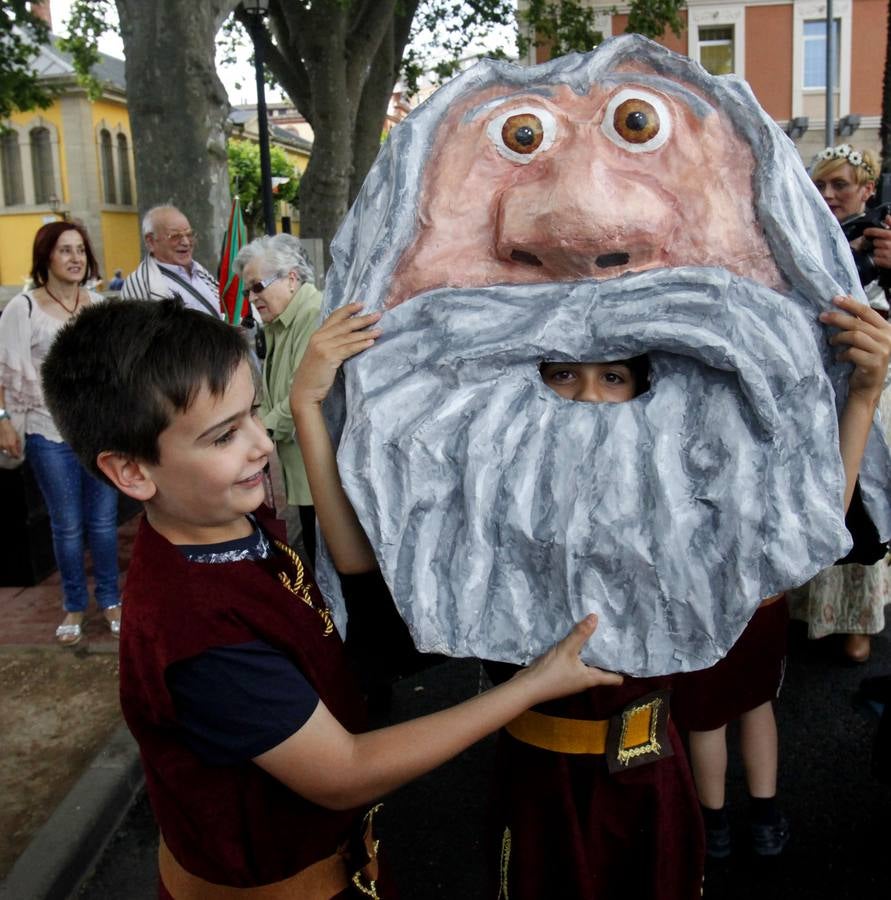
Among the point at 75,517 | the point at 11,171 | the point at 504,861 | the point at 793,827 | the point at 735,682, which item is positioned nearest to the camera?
the point at 504,861

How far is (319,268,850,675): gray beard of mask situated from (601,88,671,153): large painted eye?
0.20m

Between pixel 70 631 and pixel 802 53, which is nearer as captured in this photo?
pixel 70 631

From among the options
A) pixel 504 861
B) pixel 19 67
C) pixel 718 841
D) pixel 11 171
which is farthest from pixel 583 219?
pixel 11 171

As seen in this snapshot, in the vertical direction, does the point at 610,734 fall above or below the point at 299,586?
below

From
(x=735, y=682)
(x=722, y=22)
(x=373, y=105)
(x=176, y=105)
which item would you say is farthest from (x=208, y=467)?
(x=722, y=22)

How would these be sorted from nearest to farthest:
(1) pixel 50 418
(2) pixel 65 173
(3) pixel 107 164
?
(1) pixel 50 418, (2) pixel 65 173, (3) pixel 107 164

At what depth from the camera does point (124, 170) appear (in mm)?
27547

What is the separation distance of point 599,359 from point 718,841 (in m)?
1.61

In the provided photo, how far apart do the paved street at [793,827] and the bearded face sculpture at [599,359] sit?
1.48 meters

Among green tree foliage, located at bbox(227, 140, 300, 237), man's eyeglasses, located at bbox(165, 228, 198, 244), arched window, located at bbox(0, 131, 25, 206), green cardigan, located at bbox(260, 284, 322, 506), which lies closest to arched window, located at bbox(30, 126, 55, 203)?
arched window, located at bbox(0, 131, 25, 206)

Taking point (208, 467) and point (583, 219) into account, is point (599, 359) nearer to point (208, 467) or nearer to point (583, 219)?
point (583, 219)

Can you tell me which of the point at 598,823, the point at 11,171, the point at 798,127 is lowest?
the point at 598,823

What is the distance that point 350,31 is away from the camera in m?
10.7

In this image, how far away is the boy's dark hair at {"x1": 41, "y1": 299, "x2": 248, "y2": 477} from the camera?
1223 mm
